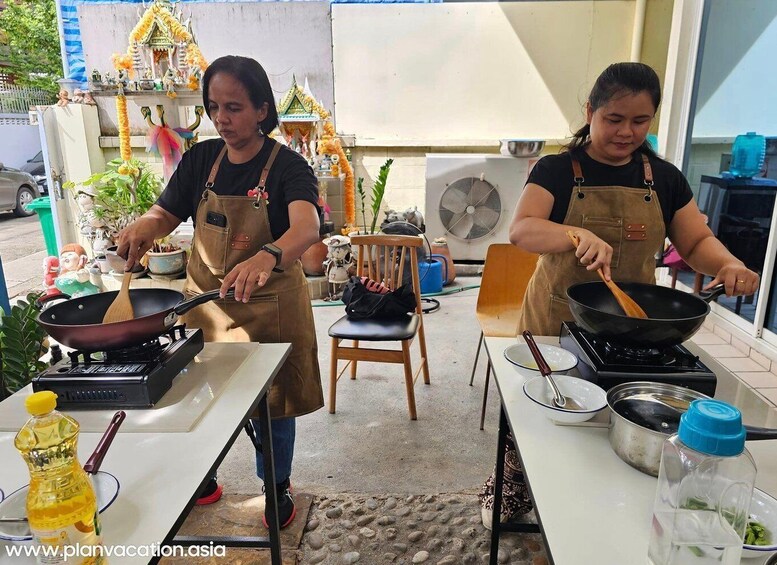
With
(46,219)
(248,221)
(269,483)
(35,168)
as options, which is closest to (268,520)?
(269,483)

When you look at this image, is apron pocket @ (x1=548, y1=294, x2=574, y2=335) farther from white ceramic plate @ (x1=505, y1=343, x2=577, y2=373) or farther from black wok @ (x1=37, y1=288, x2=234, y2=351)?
black wok @ (x1=37, y1=288, x2=234, y2=351)

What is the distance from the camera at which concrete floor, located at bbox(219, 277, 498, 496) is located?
2301 mm

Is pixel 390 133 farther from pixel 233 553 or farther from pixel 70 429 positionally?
pixel 70 429

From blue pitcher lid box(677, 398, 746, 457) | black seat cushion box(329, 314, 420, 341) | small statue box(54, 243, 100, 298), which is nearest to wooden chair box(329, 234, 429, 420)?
black seat cushion box(329, 314, 420, 341)

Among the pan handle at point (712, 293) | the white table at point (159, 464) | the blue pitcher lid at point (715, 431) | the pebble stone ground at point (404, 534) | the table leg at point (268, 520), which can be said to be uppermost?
the blue pitcher lid at point (715, 431)

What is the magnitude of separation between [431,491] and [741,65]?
362 centimetres

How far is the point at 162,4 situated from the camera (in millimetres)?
4379

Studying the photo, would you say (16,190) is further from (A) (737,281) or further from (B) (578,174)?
(A) (737,281)

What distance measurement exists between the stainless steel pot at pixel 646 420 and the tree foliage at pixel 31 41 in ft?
47.5

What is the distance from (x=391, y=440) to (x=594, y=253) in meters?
1.60

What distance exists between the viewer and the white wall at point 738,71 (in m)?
3.34

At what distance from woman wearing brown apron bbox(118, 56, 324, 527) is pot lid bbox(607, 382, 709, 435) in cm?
98

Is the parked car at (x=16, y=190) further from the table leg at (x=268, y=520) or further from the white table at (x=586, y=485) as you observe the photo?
the white table at (x=586, y=485)

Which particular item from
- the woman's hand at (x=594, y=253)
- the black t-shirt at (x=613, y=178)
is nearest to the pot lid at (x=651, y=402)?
the woman's hand at (x=594, y=253)
